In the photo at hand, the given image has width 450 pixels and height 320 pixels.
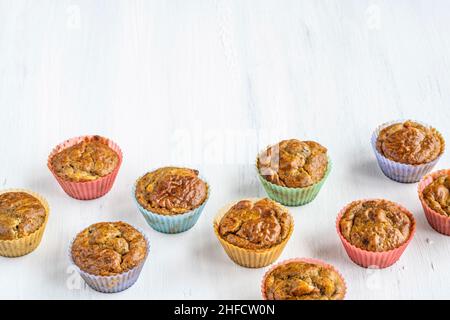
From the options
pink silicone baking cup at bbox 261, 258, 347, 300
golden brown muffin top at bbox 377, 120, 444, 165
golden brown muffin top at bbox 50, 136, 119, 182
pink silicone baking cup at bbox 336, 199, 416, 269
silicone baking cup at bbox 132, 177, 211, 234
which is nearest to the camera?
pink silicone baking cup at bbox 261, 258, 347, 300

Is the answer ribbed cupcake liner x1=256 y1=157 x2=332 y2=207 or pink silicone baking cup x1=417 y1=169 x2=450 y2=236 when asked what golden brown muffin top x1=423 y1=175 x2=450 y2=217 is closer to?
pink silicone baking cup x1=417 y1=169 x2=450 y2=236

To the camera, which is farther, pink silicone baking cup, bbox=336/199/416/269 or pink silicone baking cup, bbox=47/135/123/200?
pink silicone baking cup, bbox=47/135/123/200

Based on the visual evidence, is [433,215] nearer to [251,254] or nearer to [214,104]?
[251,254]

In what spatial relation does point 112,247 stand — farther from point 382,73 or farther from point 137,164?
point 382,73

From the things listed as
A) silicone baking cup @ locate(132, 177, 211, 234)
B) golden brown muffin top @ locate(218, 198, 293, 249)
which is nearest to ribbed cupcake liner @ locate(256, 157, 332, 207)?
golden brown muffin top @ locate(218, 198, 293, 249)

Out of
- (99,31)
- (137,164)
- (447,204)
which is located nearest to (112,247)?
(137,164)

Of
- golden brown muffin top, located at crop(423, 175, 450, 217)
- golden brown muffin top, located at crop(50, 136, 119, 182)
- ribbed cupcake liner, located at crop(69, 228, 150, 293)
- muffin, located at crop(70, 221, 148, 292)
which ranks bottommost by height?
ribbed cupcake liner, located at crop(69, 228, 150, 293)

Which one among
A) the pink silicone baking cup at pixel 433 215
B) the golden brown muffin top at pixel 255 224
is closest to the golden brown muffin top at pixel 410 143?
the pink silicone baking cup at pixel 433 215

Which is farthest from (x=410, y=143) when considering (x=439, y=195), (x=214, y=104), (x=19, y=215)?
(x=19, y=215)
